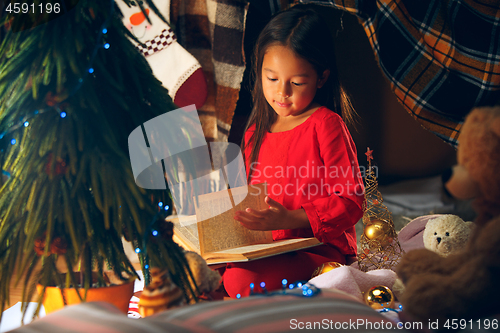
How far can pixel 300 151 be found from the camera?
0.68 m

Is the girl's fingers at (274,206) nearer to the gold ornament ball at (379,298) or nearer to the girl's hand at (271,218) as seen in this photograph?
the girl's hand at (271,218)

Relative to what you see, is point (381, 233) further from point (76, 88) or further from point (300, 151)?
point (76, 88)

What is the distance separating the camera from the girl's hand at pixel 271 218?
565mm

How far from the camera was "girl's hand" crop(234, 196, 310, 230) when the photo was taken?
0.56m

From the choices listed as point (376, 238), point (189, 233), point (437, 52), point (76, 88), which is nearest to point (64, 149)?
point (76, 88)

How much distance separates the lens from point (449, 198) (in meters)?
0.31

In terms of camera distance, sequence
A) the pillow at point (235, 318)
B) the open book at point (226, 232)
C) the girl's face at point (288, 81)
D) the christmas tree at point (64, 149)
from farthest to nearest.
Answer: the girl's face at point (288, 81), the open book at point (226, 232), the christmas tree at point (64, 149), the pillow at point (235, 318)

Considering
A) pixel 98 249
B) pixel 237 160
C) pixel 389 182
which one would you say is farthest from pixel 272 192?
pixel 98 249

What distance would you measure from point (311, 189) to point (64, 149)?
416 mm

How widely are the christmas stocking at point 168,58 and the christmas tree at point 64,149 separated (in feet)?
0.65

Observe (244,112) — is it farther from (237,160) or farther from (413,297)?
(413,297)

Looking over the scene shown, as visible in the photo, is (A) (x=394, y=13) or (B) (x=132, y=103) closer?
(B) (x=132, y=103)

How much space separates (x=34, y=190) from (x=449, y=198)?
0.41 meters

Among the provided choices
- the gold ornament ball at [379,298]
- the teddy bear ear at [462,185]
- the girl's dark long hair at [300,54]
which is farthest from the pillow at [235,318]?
the girl's dark long hair at [300,54]
